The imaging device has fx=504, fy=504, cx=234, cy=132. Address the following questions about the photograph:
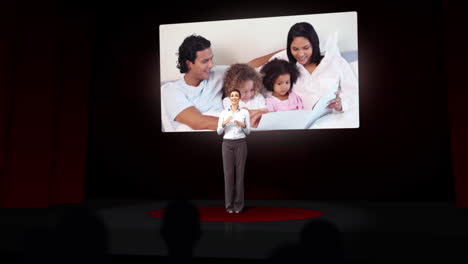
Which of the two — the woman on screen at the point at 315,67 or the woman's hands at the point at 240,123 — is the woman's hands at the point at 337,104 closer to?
the woman on screen at the point at 315,67

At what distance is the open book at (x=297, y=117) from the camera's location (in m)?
5.89

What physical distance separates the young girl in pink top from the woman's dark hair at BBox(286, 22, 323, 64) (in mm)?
136

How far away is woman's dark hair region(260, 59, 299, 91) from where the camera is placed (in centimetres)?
604

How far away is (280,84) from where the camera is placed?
19.9ft

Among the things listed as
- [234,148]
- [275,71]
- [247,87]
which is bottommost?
[234,148]

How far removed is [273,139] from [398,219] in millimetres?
2103

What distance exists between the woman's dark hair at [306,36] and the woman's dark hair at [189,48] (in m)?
1.04

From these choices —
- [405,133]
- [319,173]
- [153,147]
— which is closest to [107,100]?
[153,147]

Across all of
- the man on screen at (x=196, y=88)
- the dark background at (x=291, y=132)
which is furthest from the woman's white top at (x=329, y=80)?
the man on screen at (x=196, y=88)

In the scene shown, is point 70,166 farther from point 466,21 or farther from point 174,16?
point 466,21

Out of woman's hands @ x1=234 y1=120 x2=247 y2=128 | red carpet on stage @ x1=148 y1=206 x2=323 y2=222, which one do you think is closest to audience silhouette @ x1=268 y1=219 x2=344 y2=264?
red carpet on stage @ x1=148 y1=206 x2=323 y2=222

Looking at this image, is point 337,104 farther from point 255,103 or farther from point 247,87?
point 247,87

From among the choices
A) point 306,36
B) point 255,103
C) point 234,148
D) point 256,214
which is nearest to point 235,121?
point 234,148

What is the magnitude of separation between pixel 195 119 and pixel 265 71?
3.44 ft
